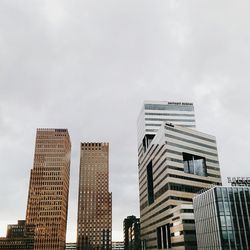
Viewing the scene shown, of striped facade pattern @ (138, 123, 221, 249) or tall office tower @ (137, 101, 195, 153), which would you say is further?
tall office tower @ (137, 101, 195, 153)

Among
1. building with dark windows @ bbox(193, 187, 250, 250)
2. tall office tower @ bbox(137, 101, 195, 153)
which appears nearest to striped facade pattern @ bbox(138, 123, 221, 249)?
building with dark windows @ bbox(193, 187, 250, 250)

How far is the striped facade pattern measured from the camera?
12231cm

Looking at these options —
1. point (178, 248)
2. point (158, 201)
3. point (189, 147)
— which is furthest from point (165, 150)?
point (178, 248)

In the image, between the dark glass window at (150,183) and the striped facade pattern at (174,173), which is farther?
the dark glass window at (150,183)

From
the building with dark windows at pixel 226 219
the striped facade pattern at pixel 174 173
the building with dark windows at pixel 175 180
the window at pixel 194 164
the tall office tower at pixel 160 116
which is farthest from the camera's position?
the tall office tower at pixel 160 116

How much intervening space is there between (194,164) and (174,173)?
1368 centimetres

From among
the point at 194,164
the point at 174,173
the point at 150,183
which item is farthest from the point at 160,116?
the point at 174,173

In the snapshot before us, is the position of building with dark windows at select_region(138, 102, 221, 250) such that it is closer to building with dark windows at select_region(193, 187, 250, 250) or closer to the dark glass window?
the dark glass window

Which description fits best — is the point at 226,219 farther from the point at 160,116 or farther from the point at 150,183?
the point at 160,116

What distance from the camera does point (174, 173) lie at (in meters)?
124

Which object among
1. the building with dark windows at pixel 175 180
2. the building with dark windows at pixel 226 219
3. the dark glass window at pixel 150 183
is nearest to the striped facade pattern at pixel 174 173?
the building with dark windows at pixel 175 180

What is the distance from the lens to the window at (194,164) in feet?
436

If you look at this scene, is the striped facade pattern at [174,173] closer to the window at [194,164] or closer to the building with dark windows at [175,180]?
the building with dark windows at [175,180]

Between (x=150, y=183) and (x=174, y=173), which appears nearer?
(x=174, y=173)
